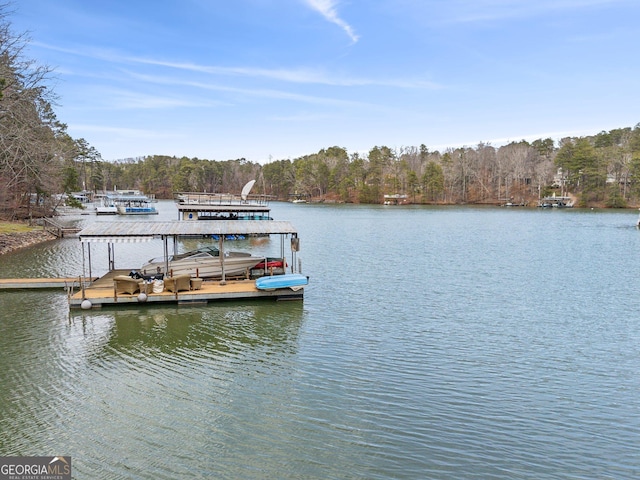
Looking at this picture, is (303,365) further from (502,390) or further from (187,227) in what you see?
(187,227)

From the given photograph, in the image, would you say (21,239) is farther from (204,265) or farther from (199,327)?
(199,327)

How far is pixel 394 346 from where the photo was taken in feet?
47.3

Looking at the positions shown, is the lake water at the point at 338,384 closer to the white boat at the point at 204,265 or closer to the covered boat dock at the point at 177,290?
the covered boat dock at the point at 177,290

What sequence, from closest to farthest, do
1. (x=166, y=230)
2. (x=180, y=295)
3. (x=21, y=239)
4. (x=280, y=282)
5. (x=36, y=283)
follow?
1. (x=180, y=295)
2. (x=280, y=282)
3. (x=166, y=230)
4. (x=36, y=283)
5. (x=21, y=239)

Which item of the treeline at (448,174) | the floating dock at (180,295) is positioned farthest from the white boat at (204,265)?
the treeline at (448,174)

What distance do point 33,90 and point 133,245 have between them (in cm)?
1392

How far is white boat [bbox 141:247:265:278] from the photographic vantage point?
2062cm

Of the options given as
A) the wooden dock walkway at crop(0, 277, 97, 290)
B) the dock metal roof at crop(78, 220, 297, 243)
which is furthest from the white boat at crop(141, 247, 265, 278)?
the wooden dock walkway at crop(0, 277, 97, 290)

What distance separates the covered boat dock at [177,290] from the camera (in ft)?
59.1

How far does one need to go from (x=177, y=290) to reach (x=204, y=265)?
2.58 metres

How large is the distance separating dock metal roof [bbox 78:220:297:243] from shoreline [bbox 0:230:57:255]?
1798 centimetres

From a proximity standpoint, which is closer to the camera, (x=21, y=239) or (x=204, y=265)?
(x=204, y=265)

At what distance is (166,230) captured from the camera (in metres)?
19.6

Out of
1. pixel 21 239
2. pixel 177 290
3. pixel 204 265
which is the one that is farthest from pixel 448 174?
pixel 177 290
